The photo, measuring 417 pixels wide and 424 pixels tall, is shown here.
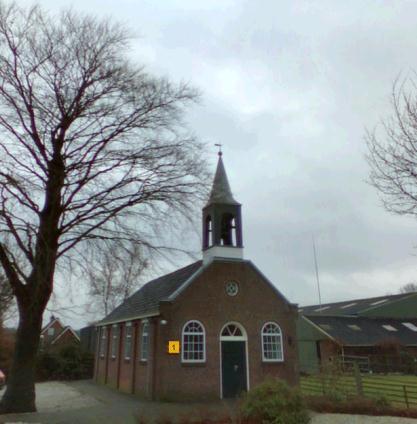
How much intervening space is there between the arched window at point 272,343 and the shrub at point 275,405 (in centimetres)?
1102

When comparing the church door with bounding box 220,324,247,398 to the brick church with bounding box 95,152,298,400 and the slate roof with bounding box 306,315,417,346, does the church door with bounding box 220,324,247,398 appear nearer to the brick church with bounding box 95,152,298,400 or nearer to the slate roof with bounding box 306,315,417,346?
the brick church with bounding box 95,152,298,400

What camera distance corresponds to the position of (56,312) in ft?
48.0

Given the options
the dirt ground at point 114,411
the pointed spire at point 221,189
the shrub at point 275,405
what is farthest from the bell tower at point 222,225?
the shrub at point 275,405

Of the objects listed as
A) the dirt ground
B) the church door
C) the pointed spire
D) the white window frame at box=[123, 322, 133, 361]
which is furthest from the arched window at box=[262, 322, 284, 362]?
the white window frame at box=[123, 322, 133, 361]

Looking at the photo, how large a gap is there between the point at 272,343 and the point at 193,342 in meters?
4.31

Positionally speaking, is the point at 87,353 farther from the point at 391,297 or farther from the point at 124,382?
the point at 391,297

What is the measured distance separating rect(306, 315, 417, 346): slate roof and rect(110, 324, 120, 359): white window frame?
1851cm

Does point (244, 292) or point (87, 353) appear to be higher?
point (244, 292)

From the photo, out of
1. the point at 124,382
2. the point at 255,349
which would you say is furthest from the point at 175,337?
the point at 124,382

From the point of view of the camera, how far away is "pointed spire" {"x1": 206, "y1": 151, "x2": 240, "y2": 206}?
74.7 feet

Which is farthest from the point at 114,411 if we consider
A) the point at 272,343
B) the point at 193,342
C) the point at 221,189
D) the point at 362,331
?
the point at 362,331

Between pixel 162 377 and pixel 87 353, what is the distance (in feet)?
57.6

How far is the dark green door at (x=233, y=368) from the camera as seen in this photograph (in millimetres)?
20797

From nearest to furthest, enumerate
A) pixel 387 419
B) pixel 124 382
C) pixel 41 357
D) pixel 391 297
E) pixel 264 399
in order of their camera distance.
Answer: pixel 264 399 < pixel 387 419 < pixel 124 382 < pixel 41 357 < pixel 391 297
